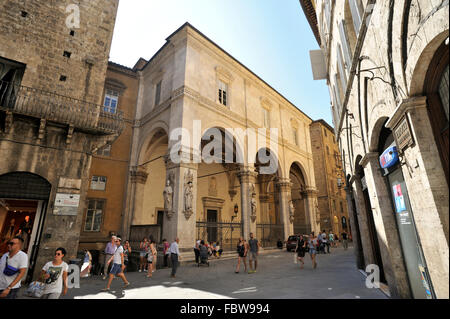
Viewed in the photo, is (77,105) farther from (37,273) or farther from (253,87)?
(253,87)

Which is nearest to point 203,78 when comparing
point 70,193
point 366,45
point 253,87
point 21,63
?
point 253,87

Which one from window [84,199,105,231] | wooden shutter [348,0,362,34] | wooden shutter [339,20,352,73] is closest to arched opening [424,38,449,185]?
wooden shutter [348,0,362,34]

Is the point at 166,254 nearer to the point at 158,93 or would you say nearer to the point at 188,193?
the point at 188,193

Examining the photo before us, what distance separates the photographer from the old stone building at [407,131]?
2934 millimetres

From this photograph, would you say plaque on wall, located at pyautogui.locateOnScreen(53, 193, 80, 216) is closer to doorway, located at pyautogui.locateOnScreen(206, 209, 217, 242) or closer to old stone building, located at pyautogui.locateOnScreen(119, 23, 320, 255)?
old stone building, located at pyautogui.locateOnScreen(119, 23, 320, 255)

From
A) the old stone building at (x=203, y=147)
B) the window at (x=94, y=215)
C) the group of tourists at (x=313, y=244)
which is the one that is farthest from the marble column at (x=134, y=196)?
the group of tourists at (x=313, y=244)

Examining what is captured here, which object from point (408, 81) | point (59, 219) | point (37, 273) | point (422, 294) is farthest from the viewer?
point (59, 219)

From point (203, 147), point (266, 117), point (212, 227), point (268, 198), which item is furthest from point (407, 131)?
Result: point (268, 198)

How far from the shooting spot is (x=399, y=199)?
4.58 meters

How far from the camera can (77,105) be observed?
378 inches

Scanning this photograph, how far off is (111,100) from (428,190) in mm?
18743

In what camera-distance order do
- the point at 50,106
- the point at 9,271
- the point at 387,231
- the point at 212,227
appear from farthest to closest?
the point at 212,227 → the point at 50,106 → the point at 387,231 → the point at 9,271

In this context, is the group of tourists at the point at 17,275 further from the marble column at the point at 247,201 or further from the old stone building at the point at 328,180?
the old stone building at the point at 328,180

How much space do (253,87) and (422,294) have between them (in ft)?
57.9
